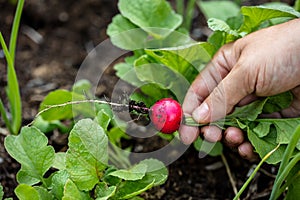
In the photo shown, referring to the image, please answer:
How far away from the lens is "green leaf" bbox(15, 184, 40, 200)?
1243 mm

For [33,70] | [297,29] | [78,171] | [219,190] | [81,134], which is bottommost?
[219,190]

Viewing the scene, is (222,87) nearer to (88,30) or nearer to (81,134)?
(81,134)

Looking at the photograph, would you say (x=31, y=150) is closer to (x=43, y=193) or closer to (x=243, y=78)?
(x=43, y=193)

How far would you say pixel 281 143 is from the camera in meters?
1.45

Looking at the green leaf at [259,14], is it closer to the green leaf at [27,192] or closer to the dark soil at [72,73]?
the dark soil at [72,73]

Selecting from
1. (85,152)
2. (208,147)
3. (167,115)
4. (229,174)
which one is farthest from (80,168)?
(229,174)

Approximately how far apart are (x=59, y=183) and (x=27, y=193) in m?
0.12

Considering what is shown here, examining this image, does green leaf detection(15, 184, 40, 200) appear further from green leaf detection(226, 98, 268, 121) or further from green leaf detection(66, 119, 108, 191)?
green leaf detection(226, 98, 268, 121)

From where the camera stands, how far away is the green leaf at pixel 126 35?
1801 millimetres

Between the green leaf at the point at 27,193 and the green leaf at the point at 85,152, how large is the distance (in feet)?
0.35

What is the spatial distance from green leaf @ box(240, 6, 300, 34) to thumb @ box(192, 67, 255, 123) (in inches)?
7.9

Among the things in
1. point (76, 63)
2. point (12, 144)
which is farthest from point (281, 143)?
point (76, 63)

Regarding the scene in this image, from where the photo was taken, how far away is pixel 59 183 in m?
1.36

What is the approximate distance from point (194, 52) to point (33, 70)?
88cm
